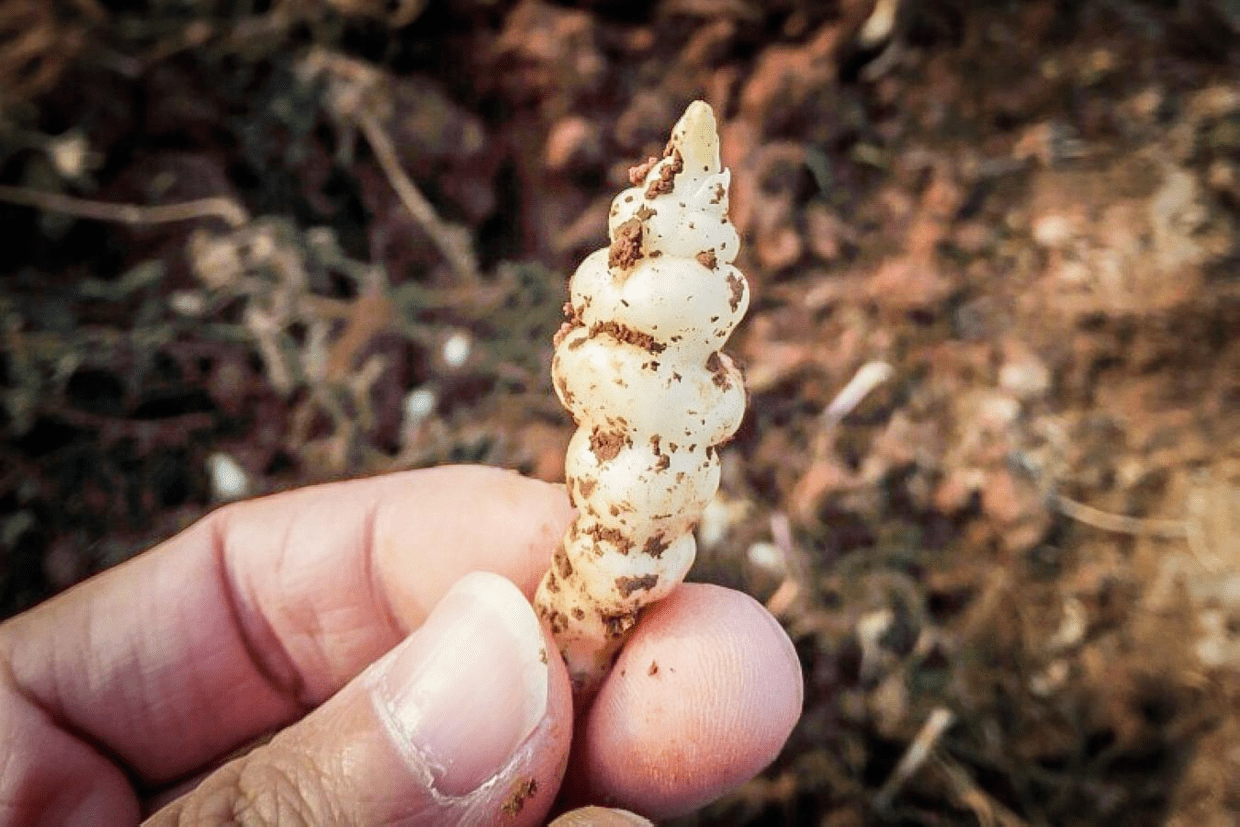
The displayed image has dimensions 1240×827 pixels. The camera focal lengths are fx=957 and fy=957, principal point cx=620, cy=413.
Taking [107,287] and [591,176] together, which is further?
[591,176]

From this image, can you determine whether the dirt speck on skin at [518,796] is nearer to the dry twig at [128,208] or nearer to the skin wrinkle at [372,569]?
the skin wrinkle at [372,569]

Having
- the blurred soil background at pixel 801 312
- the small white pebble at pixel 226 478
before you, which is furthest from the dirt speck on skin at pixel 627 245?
the small white pebble at pixel 226 478

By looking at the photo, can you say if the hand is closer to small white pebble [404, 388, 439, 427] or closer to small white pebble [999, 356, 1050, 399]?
small white pebble [404, 388, 439, 427]

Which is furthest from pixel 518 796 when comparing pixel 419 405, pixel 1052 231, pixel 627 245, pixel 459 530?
pixel 1052 231

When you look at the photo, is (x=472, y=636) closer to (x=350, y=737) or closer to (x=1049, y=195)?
(x=350, y=737)

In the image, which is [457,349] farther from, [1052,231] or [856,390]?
[1052,231]

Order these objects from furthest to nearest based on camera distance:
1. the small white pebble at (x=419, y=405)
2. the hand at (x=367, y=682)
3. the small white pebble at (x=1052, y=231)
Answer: the small white pebble at (x=1052, y=231), the small white pebble at (x=419, y=405), the hand at (x=367, y=682)

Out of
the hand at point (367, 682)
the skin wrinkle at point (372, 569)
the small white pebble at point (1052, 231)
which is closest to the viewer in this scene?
the hand at point (367, 682)

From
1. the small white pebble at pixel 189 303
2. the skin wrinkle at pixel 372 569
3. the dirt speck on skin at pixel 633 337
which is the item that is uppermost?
the dirt speck on skin at pixel 633 337

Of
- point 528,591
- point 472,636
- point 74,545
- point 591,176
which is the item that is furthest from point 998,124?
point 74,545
